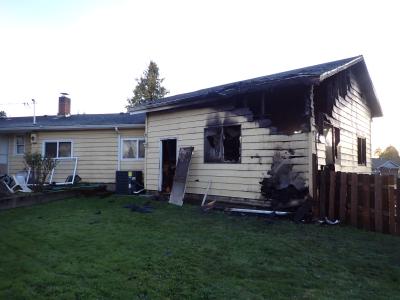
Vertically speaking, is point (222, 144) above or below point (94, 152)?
above

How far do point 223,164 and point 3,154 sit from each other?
12.3 meters

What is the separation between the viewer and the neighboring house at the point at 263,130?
26.4 ft

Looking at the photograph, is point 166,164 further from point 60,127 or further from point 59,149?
point 59,149

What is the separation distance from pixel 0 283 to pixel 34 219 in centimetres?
451

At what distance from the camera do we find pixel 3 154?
16.2 meters

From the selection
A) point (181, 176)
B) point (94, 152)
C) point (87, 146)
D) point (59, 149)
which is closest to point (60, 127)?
point (59, 149)

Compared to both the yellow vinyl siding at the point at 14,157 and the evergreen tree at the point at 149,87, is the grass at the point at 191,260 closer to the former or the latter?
the yellow vinyl siding at the point at 14,157

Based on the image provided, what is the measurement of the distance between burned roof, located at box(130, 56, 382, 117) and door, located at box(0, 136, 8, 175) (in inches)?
316

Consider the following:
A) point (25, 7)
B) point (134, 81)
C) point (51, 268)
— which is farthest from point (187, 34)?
point (134, 81)

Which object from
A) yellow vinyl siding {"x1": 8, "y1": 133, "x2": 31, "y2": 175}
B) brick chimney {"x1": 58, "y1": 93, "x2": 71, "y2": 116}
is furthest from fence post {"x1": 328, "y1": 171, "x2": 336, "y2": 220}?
brick chimney {"x1": 58, "y1": 93, "x2": 71, "y2": 116}

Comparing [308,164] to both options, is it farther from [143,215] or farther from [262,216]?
[143,215]

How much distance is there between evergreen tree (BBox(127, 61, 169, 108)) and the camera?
1874 inches

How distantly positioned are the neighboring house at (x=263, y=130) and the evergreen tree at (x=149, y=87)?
35.9 m

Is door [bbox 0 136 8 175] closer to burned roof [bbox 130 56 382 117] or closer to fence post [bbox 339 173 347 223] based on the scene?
burned roof [bbox 130 56 382 117]
